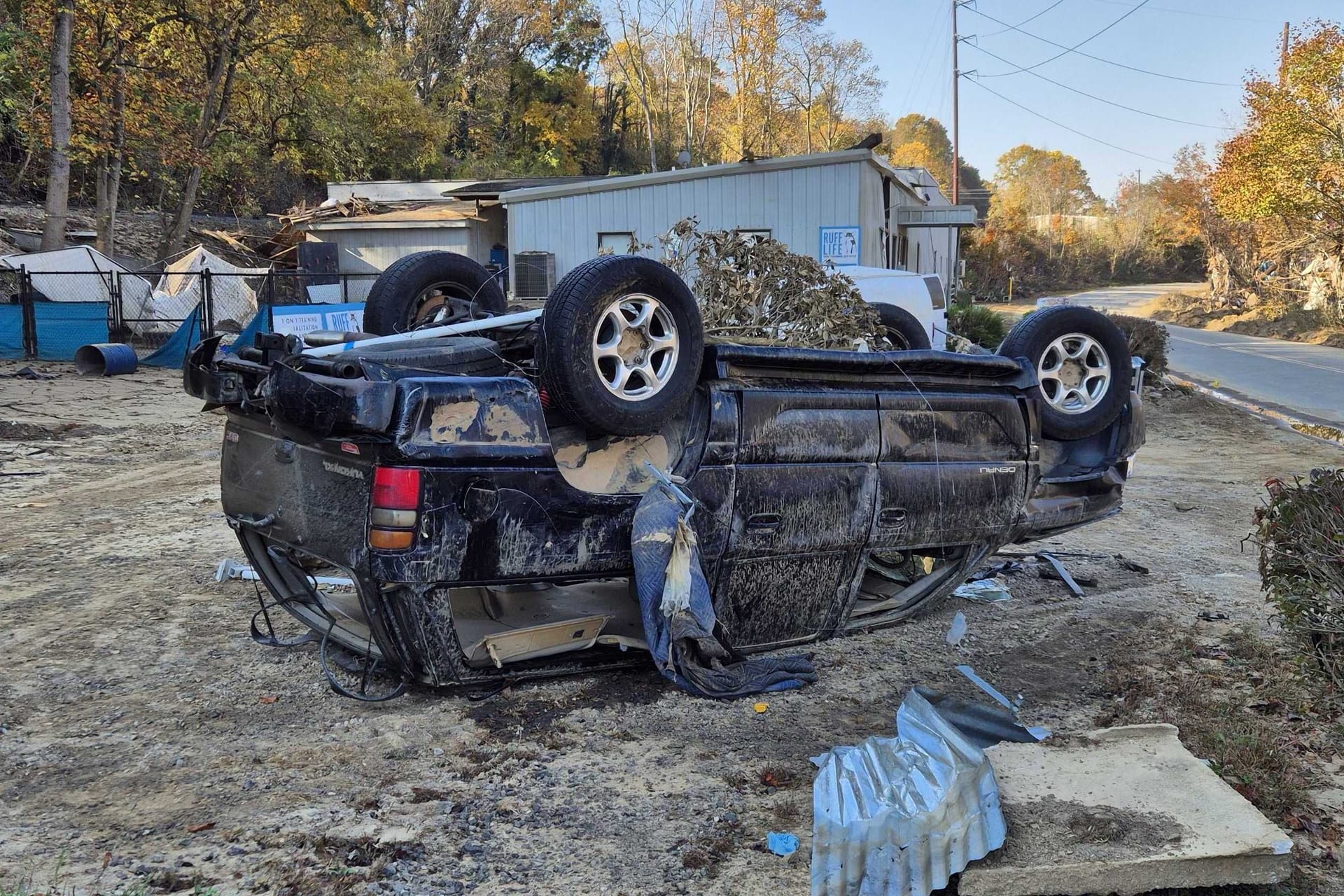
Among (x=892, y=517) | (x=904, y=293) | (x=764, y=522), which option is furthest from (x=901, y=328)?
(x=904, y=293)

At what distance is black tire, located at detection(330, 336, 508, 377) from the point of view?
4074mm

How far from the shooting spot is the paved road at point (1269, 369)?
1611 centimetres

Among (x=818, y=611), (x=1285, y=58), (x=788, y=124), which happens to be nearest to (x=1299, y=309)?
(x=1285, y=58)

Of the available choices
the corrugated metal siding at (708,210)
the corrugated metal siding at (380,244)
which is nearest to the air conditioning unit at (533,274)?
the corrugated metal siding at (708,210)

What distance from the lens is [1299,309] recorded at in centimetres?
3175

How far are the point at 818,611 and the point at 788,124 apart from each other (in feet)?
226

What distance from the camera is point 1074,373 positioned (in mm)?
5684

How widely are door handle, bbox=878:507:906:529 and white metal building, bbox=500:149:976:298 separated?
14.7 m

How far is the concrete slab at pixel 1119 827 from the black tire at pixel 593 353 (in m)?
1.79

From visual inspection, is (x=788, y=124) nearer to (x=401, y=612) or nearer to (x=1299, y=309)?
(x=1299, y=309)

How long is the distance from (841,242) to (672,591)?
17107 millimetres

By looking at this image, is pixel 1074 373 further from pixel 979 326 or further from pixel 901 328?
pixel 979 326

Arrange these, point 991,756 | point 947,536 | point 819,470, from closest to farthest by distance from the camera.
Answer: point 991,756 → point 819,470 → point 947,536

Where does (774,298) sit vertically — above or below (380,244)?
below
